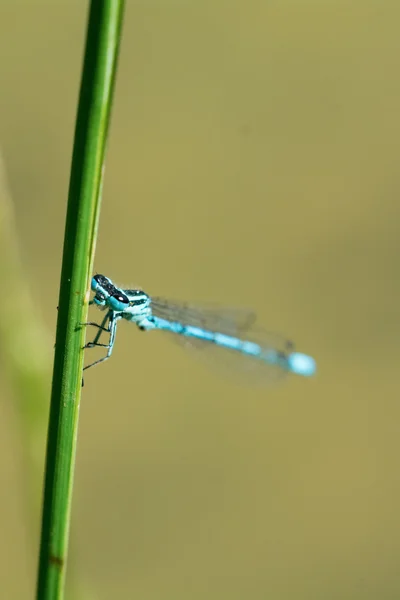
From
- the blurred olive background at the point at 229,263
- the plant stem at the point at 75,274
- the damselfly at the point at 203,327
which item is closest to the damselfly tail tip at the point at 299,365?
the damselfly at the point at 203,327

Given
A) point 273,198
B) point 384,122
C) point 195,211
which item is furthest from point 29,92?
point 384,122

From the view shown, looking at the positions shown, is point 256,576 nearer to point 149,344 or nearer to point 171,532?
point 171,532

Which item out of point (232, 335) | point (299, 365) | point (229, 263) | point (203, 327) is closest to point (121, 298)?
point (203, 327)

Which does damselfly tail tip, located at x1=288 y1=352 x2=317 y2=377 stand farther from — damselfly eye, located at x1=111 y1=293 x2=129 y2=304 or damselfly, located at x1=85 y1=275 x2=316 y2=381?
damselfly eye, located at x1=111 y1=293 x2=129 y2=304

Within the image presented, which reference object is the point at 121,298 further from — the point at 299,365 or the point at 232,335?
the point at 299,365

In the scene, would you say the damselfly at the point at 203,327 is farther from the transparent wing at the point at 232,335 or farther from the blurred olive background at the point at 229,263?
the blurred olive background at the point at 229,263
